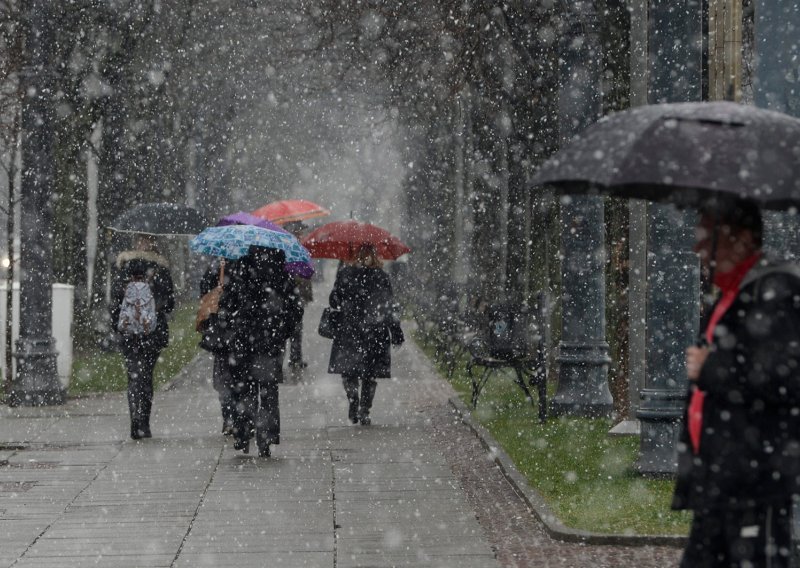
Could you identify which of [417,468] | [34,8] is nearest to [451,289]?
[34,8]

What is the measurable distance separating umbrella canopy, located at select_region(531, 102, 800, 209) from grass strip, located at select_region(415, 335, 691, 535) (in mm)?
3771

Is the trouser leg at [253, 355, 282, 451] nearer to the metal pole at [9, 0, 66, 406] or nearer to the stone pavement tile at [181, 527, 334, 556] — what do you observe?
the stone pavement tile at [181, 527, 334, 556]

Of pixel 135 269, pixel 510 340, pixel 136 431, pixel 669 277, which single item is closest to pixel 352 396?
pixel 510 340

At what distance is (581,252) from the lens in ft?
47.8

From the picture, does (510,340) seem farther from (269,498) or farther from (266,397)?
(269,498)

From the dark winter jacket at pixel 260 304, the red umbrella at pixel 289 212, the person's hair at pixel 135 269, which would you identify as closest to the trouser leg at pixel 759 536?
the dark winter jacket at pixel 260 304

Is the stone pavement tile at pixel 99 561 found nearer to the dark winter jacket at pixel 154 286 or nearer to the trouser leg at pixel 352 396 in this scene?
the dark winter jacket at pixel 154 286

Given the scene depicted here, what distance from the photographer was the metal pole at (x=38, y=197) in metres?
15.9

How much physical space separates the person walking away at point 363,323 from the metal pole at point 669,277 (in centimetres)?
428

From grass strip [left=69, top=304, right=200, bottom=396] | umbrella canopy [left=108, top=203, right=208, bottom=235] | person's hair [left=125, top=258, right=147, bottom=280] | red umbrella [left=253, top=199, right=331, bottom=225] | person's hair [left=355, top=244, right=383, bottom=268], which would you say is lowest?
grass strip [left=69, top=304, right=200, bottom=396]

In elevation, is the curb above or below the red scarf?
below

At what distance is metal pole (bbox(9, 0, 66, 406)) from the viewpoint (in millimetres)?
15875

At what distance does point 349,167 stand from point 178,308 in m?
27.7

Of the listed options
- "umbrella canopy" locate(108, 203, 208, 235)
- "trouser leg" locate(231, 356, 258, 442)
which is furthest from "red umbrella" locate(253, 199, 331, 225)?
"trouser leg" locate(231, 356, 258, 442)
